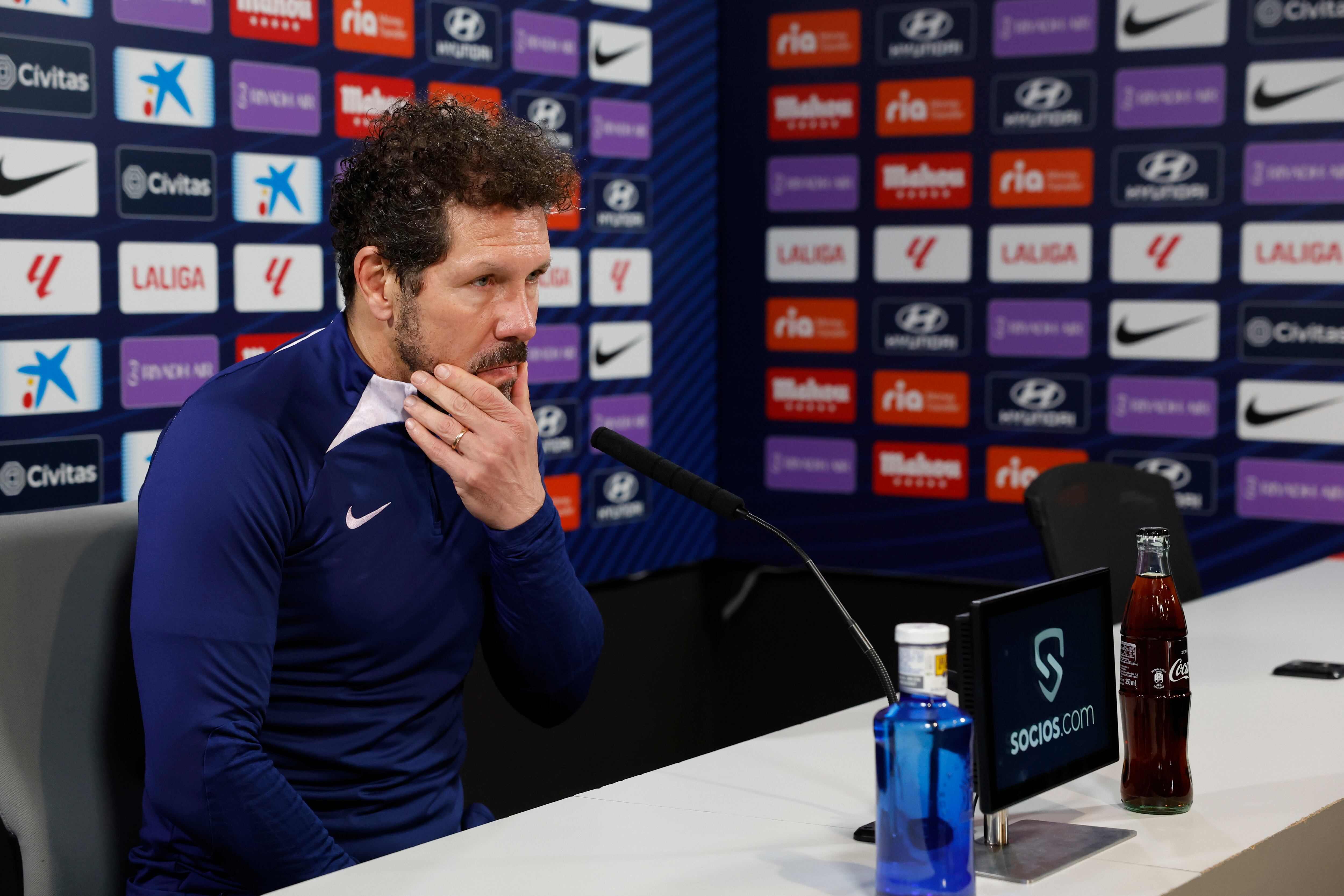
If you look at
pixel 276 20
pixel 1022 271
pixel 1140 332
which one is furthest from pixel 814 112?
pixel 276 20

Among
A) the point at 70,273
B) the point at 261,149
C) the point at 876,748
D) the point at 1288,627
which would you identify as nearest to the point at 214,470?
the point at 876,748

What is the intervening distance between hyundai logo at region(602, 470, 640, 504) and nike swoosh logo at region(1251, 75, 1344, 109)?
1640 millimetres

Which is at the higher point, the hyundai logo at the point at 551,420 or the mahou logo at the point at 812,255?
the mahou logo at the point at 812,255

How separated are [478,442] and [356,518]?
0.50ft

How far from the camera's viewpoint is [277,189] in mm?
2650

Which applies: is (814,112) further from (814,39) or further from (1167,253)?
(1167,253)

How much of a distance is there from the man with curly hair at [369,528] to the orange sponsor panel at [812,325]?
2108 mm

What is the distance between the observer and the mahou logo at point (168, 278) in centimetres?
242

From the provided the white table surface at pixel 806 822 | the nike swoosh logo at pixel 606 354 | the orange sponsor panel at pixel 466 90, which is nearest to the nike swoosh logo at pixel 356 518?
the white table surface at pixel 806 822

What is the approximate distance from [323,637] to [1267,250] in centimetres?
246

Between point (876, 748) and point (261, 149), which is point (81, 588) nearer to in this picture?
point (876, 748)

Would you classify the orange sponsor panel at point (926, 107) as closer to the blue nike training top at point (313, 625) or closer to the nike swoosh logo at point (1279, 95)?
the nike swoosh logo at point (1279, 95)

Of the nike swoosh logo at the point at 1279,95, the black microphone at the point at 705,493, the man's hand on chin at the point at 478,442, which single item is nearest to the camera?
the black microphone at the point at 705,493

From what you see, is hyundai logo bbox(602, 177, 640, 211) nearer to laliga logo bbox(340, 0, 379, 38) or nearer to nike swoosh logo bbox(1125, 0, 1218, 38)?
laliga logo bbox(340, 0, 379, 38)
